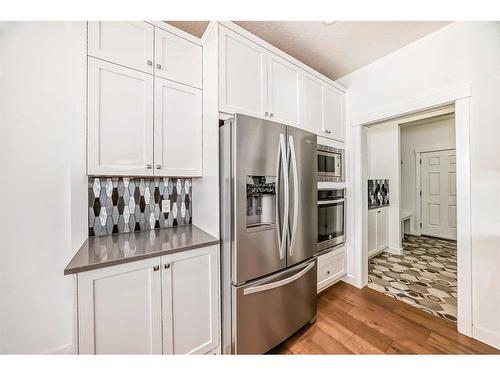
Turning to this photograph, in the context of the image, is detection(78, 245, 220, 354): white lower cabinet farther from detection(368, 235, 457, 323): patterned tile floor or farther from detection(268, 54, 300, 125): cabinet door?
detection(368, 235, 457, 323): patterned tile floor

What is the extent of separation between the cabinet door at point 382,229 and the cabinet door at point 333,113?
183 cm

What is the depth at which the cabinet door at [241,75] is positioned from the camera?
143cm

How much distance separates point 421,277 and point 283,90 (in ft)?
9.65

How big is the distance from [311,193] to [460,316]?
1607mm

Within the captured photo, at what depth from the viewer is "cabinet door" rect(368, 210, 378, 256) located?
10.2 ft

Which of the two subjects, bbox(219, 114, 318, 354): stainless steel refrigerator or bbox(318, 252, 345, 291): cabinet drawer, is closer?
bbox(219, 114, 318, 354): stainless steel refrigerator

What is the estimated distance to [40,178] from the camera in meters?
1.33

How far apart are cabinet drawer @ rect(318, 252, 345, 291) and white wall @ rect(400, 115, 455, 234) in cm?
363

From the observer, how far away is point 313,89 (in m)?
2.06

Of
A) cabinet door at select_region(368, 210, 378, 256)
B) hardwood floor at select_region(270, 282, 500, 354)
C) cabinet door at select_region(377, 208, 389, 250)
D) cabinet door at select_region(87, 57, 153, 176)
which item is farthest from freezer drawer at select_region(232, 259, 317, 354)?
cabinet door at select_region(377, 208, 389, 250)

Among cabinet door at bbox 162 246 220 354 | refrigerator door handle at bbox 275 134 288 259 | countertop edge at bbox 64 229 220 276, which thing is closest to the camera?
A: countertop edge at bbox 64 229 220 276

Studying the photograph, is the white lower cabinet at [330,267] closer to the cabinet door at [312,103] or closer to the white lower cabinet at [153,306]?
the white lower cabinet at [153,306]

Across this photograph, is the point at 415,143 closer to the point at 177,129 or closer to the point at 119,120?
the point at 177,129
